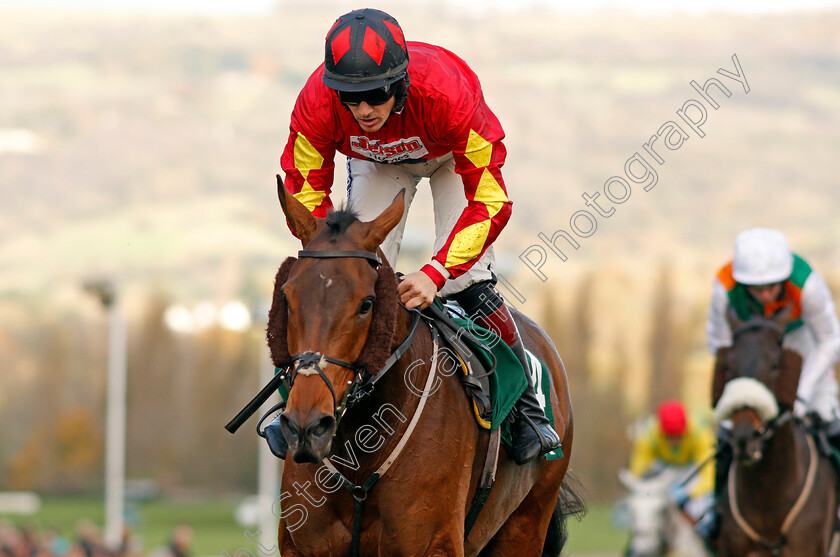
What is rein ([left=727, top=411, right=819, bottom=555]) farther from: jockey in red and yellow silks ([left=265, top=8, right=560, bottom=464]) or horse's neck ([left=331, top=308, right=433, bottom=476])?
horse's neck ([left=331, top=308, right=433, bottom=476])

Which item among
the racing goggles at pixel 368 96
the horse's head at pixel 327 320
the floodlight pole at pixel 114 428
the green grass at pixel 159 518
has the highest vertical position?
the racing goggles at pixel 368 96

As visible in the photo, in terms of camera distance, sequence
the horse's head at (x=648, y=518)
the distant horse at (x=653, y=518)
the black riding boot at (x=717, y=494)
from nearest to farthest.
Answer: the black riding boot at (x=717, y=494) < the distant horse at (x=653, y=518) < the horse's head at (x=648, y=518)

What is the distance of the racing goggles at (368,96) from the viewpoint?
439 centimetres

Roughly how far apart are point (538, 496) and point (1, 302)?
7032 cm

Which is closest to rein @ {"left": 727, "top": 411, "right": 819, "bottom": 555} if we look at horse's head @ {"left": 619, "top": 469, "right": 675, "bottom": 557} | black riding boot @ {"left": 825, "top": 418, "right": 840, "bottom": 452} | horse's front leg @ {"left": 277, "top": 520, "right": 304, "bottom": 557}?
black riding boot @ {"left": 825, "top": 418, "right": 840, "bottom": 452}

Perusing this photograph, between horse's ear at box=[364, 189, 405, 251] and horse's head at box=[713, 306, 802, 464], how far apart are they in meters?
4.18

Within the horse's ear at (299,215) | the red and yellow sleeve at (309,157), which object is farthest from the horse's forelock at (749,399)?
the horse's ear at (299,215)

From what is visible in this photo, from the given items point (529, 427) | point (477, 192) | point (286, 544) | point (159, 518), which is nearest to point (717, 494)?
point (529, 427)

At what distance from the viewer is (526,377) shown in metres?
5.14

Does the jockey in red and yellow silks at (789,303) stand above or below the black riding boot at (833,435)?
above

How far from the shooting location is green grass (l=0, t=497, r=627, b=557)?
151ft

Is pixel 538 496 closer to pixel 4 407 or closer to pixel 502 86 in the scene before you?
pixel 4 407

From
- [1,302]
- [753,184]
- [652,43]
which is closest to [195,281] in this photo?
[1,302]

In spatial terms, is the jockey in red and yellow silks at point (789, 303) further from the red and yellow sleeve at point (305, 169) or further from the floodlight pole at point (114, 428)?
the floodlight pole at point (114, 428)
